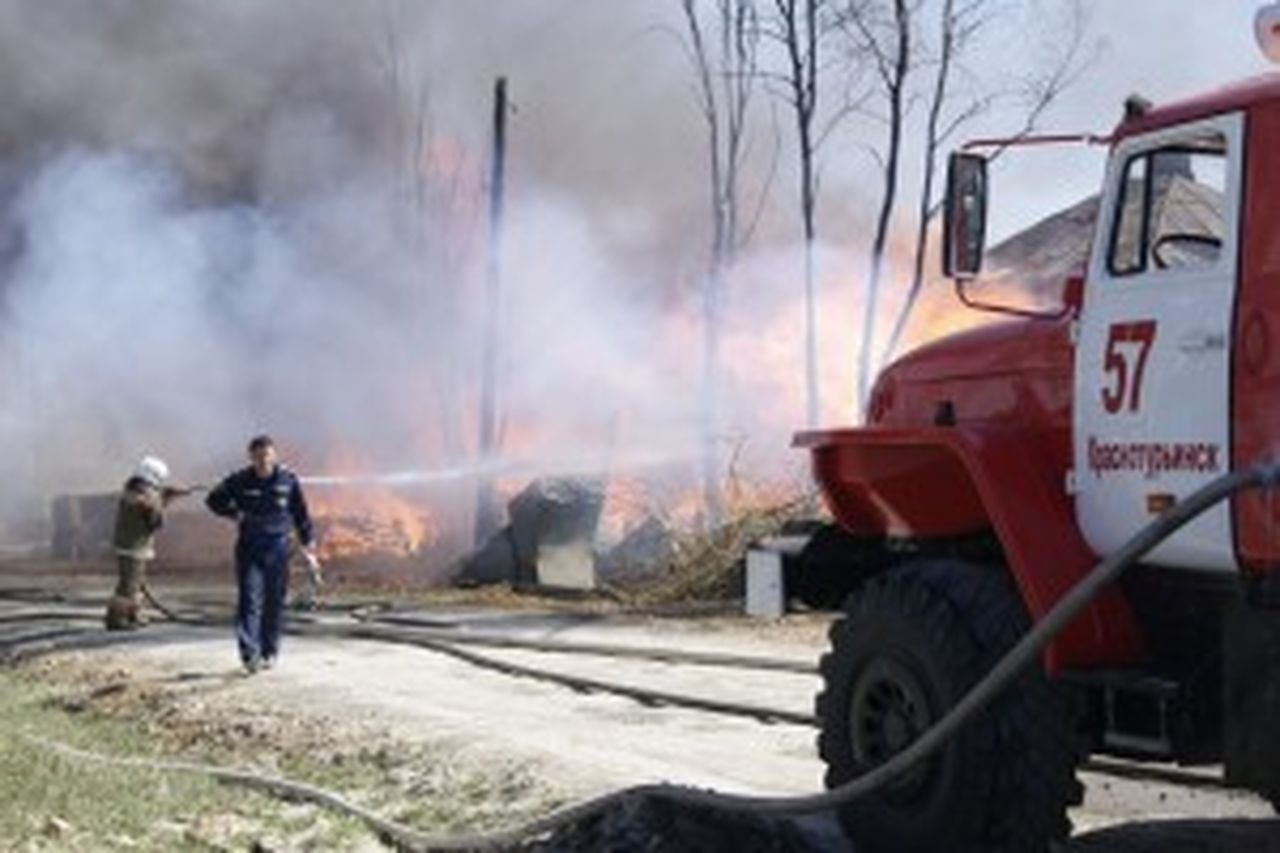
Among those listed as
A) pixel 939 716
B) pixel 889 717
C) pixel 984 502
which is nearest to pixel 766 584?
pixel 889 717

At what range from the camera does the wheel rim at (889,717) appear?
19.6 feet

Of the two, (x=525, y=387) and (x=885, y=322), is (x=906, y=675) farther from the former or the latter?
(x=525, y=387)

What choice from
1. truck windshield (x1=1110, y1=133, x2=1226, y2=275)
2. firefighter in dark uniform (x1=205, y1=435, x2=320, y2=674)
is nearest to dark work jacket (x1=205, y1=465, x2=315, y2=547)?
firefighter in dark uniform (x1=205, y1=435, x2=320, y2=674)

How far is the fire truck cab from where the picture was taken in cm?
507

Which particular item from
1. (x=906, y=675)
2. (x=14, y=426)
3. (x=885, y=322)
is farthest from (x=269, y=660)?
(x=14, y=426)

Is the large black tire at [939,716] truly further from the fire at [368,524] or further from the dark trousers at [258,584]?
the fire at [368,524]

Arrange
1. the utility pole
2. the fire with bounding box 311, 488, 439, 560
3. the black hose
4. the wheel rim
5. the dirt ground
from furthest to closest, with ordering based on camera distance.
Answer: the fire with bounding box 311, 488, 439, 560 < the utility pole < the dirt ground < the wheel rim < the black hose

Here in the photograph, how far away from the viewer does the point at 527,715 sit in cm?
1029

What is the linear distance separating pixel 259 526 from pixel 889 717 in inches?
270

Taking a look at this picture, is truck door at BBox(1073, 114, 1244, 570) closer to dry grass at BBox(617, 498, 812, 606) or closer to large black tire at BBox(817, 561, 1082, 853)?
large black tire at BBox(817, 561, 1082, 853)

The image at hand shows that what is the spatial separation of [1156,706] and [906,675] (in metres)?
0.92

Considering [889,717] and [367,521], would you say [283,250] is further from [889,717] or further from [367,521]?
[889,717]

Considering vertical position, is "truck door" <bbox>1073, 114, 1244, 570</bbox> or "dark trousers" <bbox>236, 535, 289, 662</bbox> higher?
"truck door" <bbox>1073, 114, 1244, 570</bbox>

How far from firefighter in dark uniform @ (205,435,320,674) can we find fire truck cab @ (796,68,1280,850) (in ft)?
21.4
